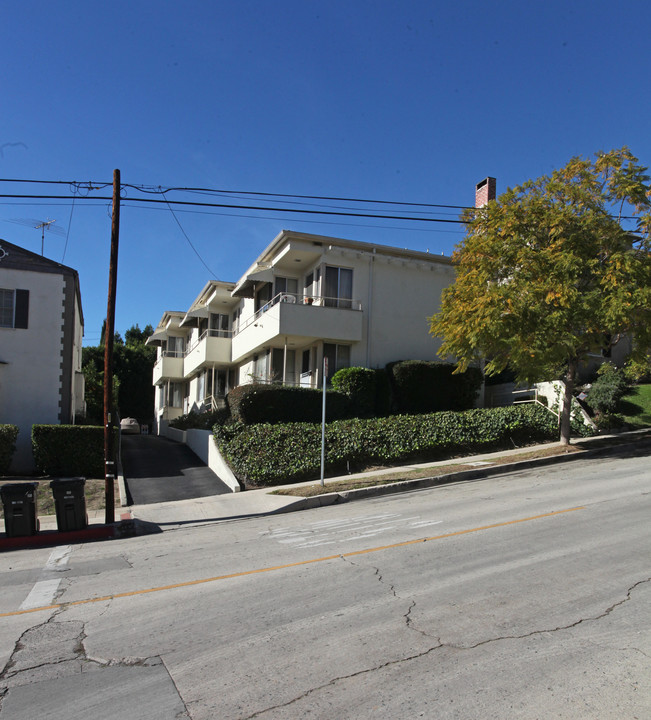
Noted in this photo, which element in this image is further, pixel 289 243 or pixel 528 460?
pixel 289 243

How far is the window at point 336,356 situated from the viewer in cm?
2350

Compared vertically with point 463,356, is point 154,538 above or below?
below

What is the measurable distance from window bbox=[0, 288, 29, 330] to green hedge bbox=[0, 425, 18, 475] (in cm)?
397

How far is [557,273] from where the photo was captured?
15969 mm

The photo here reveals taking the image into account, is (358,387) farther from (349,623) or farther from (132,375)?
(132,375)

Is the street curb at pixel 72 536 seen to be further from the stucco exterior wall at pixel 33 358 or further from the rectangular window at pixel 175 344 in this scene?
the rectangular window at pixel 175 344

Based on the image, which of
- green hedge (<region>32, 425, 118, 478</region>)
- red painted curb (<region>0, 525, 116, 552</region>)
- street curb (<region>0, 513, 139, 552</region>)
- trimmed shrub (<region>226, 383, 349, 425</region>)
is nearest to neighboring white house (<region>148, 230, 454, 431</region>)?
trimmed shrub (<region>226, 383, 349, 425</region>)

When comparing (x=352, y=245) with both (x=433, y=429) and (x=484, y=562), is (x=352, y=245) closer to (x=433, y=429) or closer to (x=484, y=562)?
(x=433, y=429)

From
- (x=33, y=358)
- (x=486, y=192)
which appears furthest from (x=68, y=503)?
(x=486, y=192)

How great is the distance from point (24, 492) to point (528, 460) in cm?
1206

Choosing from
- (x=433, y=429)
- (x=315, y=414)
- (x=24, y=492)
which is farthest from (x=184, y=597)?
(x=315, y=414)

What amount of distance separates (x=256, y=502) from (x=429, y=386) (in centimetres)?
1116

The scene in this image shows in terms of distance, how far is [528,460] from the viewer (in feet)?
53.1

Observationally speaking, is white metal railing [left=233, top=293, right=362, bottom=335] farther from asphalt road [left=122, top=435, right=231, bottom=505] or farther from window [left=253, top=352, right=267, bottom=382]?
asphalt road [left=122, top=435, right=231, bottom=505]
